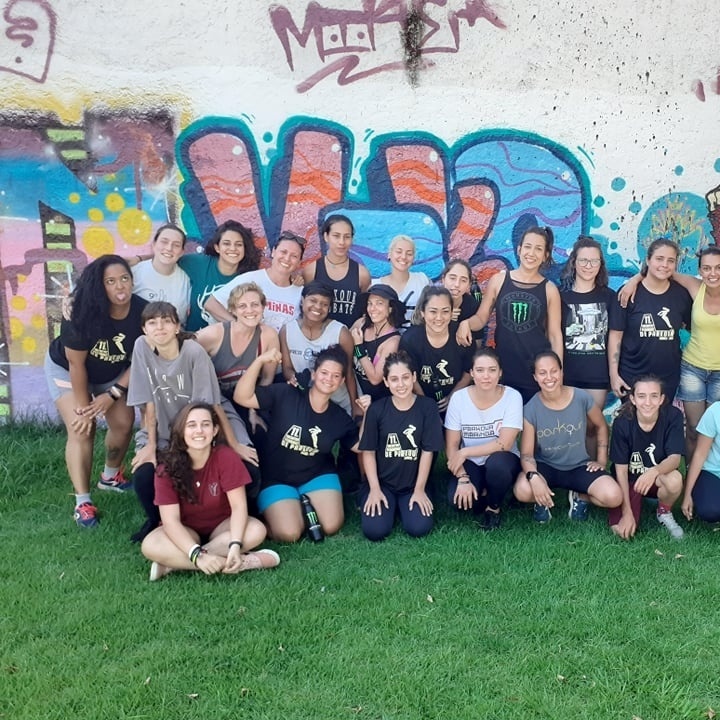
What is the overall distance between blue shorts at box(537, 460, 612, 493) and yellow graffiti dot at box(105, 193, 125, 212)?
3.88 metres

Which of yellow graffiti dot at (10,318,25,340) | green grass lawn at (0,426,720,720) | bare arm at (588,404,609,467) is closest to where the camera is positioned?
green grass lawn at (0,426,720,720)

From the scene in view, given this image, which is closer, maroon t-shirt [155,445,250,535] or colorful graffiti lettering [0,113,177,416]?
maroon t-shirt [155,445,250,535]

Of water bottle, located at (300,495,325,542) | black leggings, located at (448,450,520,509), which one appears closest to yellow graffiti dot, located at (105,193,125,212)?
water bottle, located at (300,495,325,542)

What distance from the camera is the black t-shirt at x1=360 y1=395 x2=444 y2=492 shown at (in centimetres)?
488

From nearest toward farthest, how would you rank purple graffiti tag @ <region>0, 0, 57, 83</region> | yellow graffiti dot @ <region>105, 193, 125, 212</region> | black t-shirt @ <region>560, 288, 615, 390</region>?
black t-shirt @ <region>560, 288, 615, 390</region>
purple graffiti tag @ <region>0, 0, 57, 83</region>
yellow graffiti dot @ <region>105, 193, 125, 212</region>

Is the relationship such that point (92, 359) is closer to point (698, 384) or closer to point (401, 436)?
point (401, 436)

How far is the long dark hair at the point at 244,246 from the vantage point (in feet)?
17.8

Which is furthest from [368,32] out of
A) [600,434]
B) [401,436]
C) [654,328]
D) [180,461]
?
[180,461]

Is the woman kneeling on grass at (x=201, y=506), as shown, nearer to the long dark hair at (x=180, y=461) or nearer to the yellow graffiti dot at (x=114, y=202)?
the long dark hair at (x=180, y=461)

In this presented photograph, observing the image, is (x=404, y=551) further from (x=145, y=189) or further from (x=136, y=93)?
(x=136, y=93)

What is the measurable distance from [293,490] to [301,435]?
34 centimetres

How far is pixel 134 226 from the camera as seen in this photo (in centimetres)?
643

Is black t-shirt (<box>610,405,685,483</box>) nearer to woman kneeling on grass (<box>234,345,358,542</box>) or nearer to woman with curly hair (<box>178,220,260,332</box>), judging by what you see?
woman kneeling on grass (<box>234,345,358,542</box>)

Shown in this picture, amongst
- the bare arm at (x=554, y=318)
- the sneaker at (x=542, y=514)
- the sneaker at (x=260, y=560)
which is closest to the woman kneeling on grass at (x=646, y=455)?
the sneaker at (x=542, y=514)
